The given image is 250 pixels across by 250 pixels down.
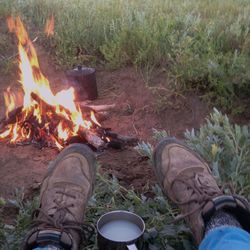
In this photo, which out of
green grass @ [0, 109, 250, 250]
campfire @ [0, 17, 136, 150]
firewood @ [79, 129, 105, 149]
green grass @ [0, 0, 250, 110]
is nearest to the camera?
Answer: green grass @ [0, 109, 250, 250]

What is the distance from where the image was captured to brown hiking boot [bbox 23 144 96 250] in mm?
2273

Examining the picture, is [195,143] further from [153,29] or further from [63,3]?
[63,3]

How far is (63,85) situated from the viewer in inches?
209

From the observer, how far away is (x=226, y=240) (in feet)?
6.84

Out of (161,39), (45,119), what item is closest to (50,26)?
(161,39)

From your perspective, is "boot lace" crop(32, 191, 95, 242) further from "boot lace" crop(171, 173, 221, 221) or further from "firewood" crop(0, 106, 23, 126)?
"firewood" crop(0, 106, 23, 126)

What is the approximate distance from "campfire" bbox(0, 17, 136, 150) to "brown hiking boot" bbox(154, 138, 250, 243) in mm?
858

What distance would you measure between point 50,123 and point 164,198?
162cm

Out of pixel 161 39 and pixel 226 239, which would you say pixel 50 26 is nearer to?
pixel 161 39

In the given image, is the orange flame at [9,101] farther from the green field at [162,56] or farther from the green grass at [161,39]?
the green grass at [161,39]

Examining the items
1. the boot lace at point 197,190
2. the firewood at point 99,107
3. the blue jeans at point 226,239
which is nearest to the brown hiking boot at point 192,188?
the boot lace at point 197,190

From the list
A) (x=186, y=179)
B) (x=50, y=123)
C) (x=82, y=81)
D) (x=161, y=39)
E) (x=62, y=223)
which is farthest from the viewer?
(x=161, y=39)

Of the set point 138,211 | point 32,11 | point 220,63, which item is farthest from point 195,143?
point 32,11

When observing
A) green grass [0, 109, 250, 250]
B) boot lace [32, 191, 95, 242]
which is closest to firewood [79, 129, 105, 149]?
green grass [0, 109, 250, 250]
